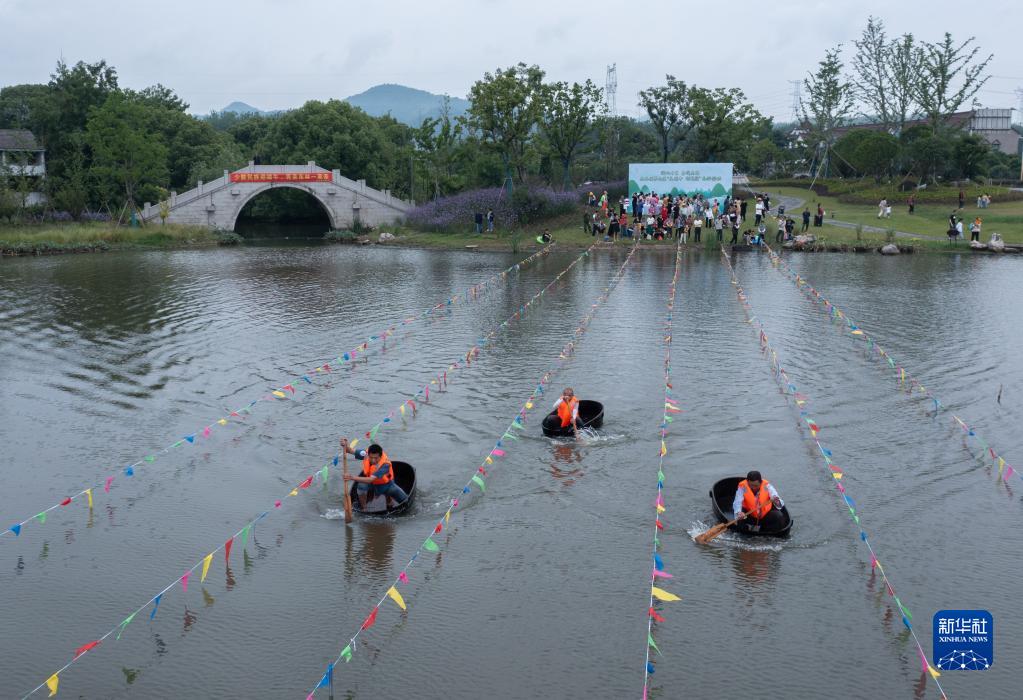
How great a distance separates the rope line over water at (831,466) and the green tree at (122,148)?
48.0 metres

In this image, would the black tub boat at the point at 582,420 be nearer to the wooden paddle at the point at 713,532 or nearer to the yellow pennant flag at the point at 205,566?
the wooden paddle at the point at 713,532

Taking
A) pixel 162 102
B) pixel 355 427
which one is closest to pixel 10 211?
pixel 162 102

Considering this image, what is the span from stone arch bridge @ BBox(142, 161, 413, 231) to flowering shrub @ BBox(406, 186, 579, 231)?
284cm

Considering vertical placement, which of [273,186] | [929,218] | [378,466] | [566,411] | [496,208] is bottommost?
[378,466]

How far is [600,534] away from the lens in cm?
1565

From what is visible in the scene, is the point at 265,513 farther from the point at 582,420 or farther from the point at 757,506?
the point at 757,506

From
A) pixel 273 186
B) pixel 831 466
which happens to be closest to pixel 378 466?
pixel 831 466

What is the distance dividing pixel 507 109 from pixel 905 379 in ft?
133

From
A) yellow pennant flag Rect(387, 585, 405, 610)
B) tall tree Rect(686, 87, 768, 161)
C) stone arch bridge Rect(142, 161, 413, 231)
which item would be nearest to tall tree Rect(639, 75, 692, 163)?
tall tree Rect(686, 87, 768, 161)

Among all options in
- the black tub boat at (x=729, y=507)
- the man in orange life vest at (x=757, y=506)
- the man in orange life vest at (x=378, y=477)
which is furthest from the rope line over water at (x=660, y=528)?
the man in orange life vest at (x=378, y=477)

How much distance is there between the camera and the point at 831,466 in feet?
60.2

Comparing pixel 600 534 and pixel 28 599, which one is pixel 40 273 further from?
pixel 600 534

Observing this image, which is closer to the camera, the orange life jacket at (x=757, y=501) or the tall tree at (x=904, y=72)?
the orange life jacket at (x=757, y=501)

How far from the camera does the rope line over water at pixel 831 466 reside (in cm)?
1235
